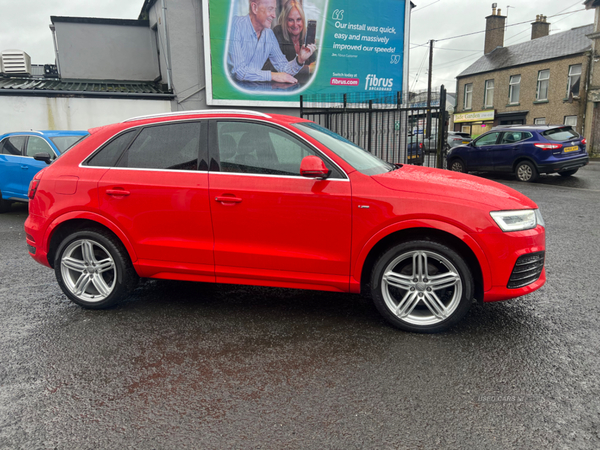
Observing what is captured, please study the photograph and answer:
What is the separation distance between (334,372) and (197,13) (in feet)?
42.9

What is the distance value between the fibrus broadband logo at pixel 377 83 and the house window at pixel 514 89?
77.2 feet

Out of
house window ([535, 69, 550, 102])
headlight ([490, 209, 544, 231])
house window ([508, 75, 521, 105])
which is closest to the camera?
headlight ([490, 209, 544, 231])

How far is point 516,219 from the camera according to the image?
338 centimetres

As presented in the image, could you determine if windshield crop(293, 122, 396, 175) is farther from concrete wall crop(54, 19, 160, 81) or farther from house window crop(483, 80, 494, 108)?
house window crop(483, 80, 494, 108)

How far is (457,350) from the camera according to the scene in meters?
3.27

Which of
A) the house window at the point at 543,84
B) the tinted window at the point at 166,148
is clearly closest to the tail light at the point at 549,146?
the tinted window at the point at 166,148

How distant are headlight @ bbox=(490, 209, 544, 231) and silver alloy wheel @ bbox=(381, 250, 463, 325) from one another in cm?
47

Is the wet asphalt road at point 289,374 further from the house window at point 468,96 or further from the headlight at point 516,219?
the house window at point 468,96

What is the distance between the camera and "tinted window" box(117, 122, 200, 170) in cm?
388

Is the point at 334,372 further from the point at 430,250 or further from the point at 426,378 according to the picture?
the point at 430,250

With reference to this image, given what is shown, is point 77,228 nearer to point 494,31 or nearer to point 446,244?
point 446,244

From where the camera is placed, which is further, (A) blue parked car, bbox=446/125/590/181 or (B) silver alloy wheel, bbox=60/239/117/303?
(A) blue parked car, bbox=446/125/590/181

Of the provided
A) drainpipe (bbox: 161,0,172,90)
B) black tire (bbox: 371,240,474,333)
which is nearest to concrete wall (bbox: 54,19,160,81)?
drainpipe (bbox: 161,0,172,90)

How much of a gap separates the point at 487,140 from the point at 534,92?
21289 millimetres
